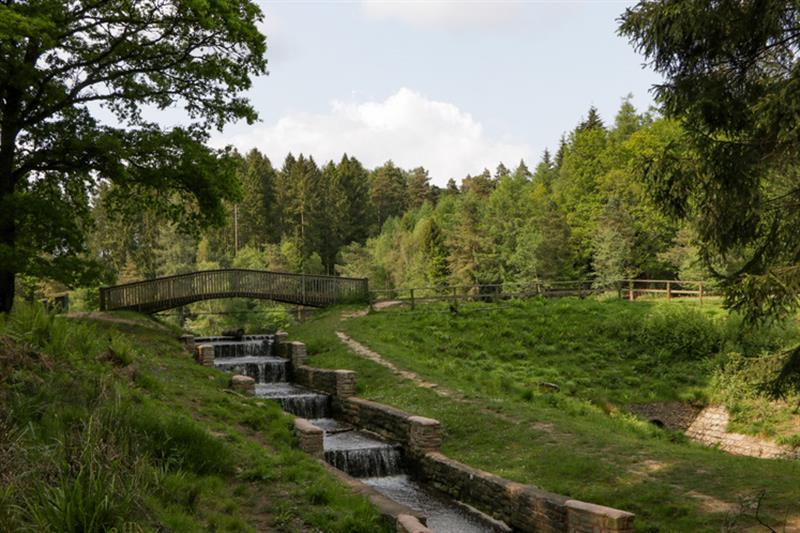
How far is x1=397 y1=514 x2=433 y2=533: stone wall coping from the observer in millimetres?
7693

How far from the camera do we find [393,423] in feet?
47.2

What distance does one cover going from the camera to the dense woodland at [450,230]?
4481cm

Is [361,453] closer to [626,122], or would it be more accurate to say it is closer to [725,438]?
[725,438]

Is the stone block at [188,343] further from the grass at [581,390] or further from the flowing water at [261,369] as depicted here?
the grass at [581,390]

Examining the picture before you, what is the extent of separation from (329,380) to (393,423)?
4.03 metres

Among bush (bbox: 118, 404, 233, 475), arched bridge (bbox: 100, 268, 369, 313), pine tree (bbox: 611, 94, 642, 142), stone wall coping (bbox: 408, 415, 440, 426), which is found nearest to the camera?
bush (bbox: 118, 404, 233, 475)

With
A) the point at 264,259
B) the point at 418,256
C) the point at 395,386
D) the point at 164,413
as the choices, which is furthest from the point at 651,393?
the point at 264,259

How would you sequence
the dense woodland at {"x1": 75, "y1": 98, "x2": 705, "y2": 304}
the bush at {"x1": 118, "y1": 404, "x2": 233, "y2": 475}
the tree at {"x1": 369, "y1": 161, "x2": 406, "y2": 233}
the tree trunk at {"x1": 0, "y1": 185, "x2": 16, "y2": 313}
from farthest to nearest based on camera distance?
the tree at {"x1": 369, "y1": 161, "x2": 406, "y2": 233}
the dense woodland at {"x1": 75, "y1": 98, "x2": 705, "y2": 304}
the tree trunk at {"x1": 0, "y1": 185, "x2": 16, "y2": 313}
the bush at {"x1": 118, "y1": 404, "x2": 233, "y2": 475}

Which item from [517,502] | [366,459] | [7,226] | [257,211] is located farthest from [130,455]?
[257,211]

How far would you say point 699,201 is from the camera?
382 inches

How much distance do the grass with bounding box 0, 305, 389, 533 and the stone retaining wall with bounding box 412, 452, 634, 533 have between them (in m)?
2.74

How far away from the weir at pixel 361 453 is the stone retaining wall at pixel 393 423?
225mm

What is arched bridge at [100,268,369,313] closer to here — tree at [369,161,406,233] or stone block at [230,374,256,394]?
stone block at [230,374,256,394]

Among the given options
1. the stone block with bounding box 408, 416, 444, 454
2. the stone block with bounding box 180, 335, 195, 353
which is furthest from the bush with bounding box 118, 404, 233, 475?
the stone block with bounding box 180, 335, 195, 353
